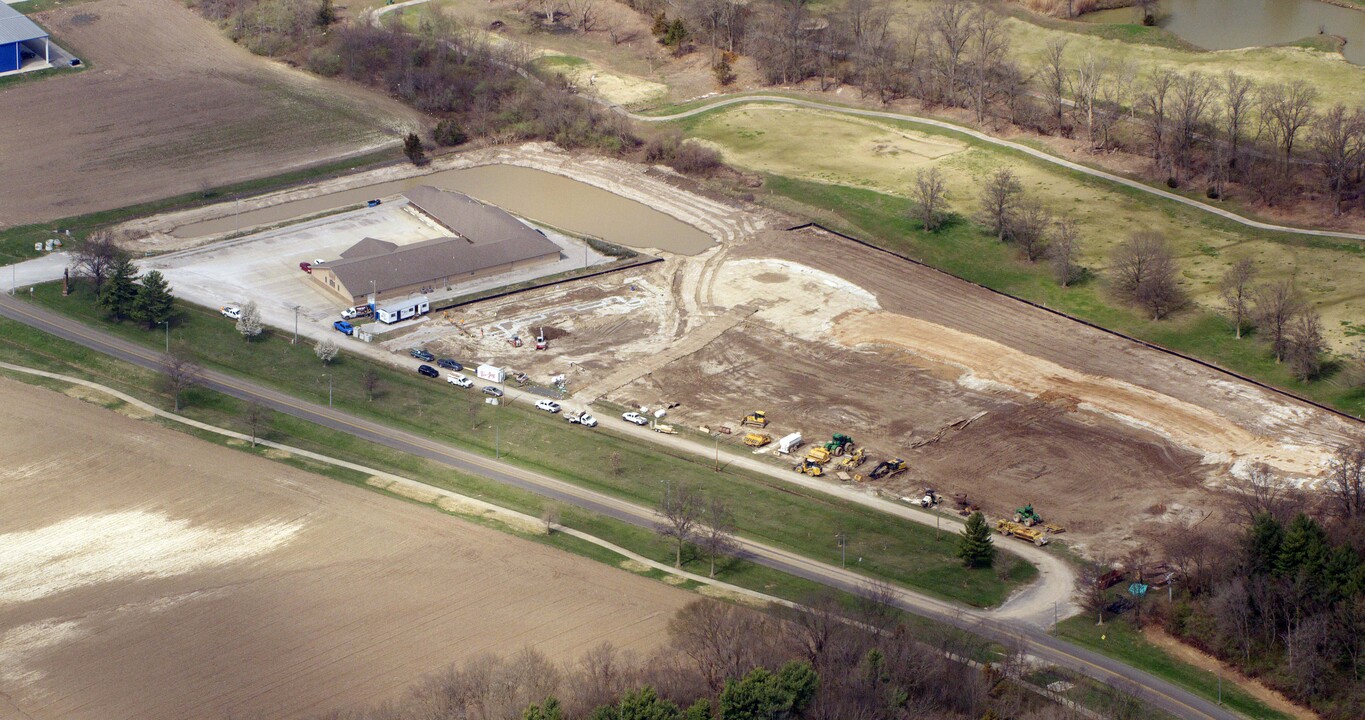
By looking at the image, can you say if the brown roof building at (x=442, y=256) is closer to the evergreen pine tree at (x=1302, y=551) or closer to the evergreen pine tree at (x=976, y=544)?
the evergreen pine tree at (x=976, y=544)

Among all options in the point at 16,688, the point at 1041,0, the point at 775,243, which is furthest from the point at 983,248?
the point at 16,688

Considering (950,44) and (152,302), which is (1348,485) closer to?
(950,44)

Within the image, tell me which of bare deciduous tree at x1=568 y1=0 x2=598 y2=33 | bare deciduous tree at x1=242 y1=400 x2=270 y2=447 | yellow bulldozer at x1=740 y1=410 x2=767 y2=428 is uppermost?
bare deciduous tree at x1=568 y1=0 x2=598 y2=33

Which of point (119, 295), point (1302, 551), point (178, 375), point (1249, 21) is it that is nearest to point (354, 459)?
point (178, 375)

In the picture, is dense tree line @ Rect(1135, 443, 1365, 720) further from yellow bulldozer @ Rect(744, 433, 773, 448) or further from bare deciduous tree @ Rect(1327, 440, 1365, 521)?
yellow bulldozer @ Rect(744, 433, 773, 448)

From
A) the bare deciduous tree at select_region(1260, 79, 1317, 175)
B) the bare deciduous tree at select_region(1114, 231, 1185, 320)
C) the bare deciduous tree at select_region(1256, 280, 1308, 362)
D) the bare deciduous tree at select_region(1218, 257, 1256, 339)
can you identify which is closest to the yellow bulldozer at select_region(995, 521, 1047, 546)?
the bare deciduous tree at select_region(1256, 280, 1308, 362)
